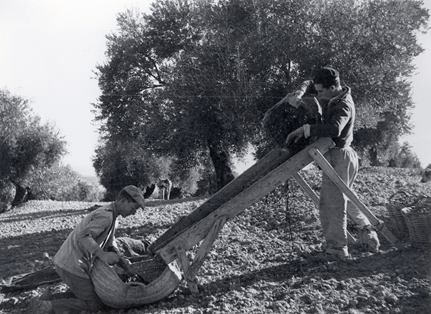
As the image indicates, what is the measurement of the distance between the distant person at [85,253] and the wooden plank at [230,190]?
85 cm

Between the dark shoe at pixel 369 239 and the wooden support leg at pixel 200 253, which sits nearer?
the wooden support leg at pixel 200 253

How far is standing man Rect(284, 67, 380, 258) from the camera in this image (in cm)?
546

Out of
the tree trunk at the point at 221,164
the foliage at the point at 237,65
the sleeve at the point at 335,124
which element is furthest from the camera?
the tree trunk at the point at 221,164

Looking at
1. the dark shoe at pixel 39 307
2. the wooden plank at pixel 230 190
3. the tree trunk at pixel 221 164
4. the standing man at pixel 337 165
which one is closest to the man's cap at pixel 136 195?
the wooden plank at pixel 230 190

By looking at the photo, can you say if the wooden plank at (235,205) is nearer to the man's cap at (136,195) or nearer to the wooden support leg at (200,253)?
the wooden support leg at (200,253)

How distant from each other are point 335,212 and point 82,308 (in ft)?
11.1

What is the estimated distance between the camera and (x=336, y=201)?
556 centimetres

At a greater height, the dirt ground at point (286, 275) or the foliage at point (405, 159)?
the foliage at point (405, 159)

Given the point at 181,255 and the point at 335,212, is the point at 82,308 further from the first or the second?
the point at 335,212

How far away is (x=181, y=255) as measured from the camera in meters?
4.46

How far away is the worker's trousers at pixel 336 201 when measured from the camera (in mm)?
5543

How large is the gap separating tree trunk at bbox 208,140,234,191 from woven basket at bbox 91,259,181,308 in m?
13.2

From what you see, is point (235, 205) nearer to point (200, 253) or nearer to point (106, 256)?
point (200, 253)

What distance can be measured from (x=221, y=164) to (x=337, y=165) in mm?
12610
